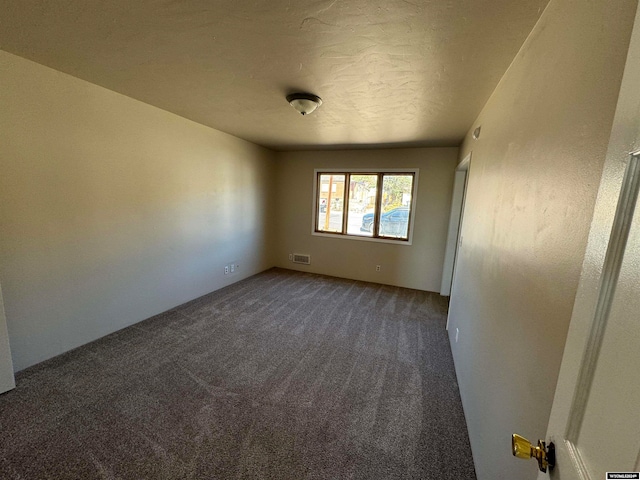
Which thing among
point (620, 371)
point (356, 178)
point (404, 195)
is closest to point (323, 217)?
point (356, 178)

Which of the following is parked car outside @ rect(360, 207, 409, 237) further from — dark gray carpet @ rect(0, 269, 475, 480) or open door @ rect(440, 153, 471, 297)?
dark gray carpet @ rect(0, 269, 475, 480)

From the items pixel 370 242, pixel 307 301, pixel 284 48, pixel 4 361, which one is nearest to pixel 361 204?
pixel 370 242

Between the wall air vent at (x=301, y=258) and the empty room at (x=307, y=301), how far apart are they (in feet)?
5.63

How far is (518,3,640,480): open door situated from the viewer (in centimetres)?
41

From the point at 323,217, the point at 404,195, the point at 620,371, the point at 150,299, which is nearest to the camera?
the point at 620,371

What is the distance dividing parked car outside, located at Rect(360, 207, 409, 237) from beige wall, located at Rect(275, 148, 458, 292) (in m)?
0.20

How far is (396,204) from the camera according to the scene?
4.52m

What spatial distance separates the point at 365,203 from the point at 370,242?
72 cm

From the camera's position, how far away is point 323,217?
16.7ft

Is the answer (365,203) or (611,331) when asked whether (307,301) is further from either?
(611,331)

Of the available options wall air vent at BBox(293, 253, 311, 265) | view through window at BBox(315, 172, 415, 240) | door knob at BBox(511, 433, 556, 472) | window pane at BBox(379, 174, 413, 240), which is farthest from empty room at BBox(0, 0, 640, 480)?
wall air vent at BBox(293, 253, 311, 265)

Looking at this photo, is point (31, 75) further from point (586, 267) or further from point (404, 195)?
point (404, 195)

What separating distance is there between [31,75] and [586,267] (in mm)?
3302

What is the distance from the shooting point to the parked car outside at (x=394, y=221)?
4.50 m
